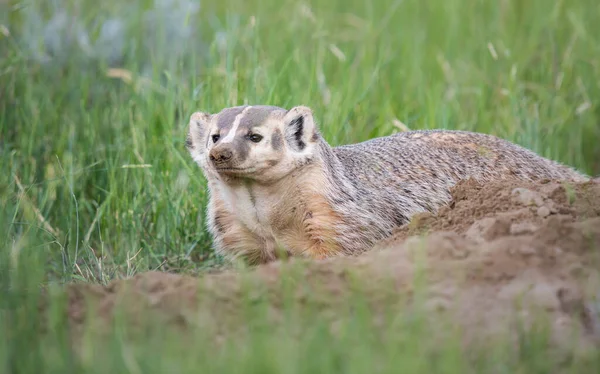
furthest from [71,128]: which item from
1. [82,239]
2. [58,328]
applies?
[58,328]

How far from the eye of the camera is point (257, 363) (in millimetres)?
2289

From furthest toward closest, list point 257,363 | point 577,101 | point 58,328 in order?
point 577,101 < point 58,328 < point 257,363

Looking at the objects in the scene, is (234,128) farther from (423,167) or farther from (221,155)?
(423,167)

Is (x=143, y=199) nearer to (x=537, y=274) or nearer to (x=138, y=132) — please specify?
(x=138, y=132)

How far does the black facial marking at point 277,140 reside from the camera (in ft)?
13.4

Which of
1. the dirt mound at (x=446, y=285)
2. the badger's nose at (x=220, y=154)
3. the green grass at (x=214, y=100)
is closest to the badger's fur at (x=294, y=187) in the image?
the badger's nose at (x=220, y=154)

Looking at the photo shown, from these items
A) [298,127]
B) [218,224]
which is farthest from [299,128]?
[218,224]

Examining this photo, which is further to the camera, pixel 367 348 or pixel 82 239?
pixel 82 239

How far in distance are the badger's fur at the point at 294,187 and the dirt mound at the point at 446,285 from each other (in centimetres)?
99

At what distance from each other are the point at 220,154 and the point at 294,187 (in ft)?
1.73

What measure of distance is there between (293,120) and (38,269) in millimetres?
1410

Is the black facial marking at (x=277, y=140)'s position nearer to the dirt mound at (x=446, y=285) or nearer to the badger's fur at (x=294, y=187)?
the badger's fur at (x=294, y=187)

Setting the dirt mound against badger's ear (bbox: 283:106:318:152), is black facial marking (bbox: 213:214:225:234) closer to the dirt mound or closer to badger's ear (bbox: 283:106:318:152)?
badger's ear (bbox: 283:106:318:152)

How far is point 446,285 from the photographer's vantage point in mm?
2799
